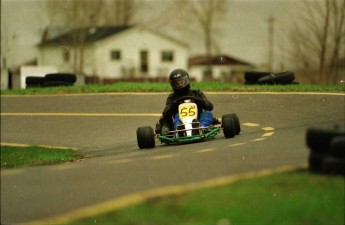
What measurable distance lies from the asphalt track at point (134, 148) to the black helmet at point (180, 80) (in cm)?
43

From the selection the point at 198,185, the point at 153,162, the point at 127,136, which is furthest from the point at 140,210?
the point at 127,136

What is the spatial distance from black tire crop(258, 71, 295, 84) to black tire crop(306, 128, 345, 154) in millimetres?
3006

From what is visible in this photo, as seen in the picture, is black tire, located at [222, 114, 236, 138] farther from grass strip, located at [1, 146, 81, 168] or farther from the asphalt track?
grass strip, located at [1, 146, 81, 168]

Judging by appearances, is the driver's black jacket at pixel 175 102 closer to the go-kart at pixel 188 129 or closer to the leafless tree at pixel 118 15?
the go-kart at pixel 188 129

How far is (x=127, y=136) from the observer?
10.3 metres

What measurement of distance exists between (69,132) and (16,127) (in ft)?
8.37

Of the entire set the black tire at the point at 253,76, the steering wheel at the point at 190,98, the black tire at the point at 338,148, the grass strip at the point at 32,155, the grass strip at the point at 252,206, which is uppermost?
the black tire at the point at 253,76

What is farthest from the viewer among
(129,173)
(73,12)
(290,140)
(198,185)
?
(73,12)

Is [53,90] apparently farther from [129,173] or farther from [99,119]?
[129,173]

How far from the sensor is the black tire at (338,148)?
2850mm

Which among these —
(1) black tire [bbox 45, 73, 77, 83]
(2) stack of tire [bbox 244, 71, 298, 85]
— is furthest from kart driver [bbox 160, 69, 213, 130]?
(2) stack of tire [bbox 244, 71, 298, 85]

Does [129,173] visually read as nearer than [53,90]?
Yes

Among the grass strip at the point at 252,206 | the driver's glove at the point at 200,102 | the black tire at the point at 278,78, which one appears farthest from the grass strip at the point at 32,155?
the grass strip at the point at 252,206

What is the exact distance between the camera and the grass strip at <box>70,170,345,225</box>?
2.84 meters
